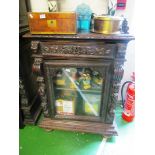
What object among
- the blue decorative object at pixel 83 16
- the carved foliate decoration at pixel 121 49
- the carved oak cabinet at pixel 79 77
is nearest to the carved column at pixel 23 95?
the carved oak cabinet at pixel 79 77

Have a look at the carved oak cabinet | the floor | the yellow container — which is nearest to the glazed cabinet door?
the carved oak cabinet

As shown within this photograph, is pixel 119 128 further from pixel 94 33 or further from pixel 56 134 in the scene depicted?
pixel 94 33

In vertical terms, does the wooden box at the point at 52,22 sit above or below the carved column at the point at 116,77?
above

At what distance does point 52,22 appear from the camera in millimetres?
1043

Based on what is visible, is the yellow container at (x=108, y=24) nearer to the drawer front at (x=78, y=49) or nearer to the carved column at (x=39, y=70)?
the drawer front at (x=78, y=49)

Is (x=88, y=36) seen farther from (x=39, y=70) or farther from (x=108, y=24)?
(x=39, y=70)

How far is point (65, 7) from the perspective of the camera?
140cm

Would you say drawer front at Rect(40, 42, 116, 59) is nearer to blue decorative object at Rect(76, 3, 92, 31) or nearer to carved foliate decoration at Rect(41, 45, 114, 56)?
carved foliate decoration at Rect(41, 45, 114, 56)

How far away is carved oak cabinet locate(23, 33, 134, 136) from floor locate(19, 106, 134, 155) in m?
0.09

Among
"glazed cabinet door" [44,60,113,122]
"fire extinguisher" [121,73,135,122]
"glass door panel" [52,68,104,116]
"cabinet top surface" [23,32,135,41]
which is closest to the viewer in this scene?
"cabinet top surface" [23,32,135,41]

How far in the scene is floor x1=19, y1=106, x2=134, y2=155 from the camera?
4.26 feet

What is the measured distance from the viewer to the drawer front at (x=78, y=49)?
1074 millimetres

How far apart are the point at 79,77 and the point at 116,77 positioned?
0.36 m

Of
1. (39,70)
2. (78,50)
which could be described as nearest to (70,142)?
(39,70)
